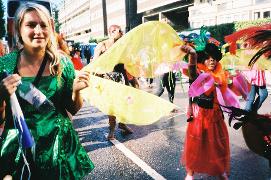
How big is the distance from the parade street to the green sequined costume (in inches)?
88.4

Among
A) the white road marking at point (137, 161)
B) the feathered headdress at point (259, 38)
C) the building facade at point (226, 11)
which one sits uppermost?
the building facade at point (226, 11)

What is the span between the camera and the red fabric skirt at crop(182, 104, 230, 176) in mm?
4094

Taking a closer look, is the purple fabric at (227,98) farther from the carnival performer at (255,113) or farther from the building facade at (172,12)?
the building facade at (172,12)

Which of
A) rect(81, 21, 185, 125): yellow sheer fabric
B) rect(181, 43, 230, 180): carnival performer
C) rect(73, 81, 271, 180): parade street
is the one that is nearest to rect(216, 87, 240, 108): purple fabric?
rect(181, 43, 230, 180): carnival performer

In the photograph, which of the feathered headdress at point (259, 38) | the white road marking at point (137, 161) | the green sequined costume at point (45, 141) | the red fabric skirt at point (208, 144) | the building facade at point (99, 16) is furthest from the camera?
the building facade at point (99, 16)

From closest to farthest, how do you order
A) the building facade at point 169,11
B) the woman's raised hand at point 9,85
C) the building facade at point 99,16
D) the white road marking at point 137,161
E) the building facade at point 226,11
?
the woman's raised hand at point 9,85, the white road marking at point 137,161, the building facade at point 226,11, the building facade at point 169,11, the building facade at point 99,16

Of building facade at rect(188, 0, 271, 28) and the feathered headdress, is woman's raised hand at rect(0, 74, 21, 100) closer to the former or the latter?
the feathered headdress

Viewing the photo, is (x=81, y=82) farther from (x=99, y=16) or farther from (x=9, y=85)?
(x=99, y=16)

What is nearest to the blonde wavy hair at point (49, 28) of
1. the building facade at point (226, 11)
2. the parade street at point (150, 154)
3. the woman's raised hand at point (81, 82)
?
the woman's raised hand at point (81, 82)

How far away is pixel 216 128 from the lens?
166 inches

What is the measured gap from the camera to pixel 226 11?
33750mm

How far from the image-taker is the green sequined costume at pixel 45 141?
7.50 ft

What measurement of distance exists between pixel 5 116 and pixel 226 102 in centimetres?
257

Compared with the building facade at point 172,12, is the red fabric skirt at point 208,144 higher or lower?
lower
